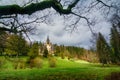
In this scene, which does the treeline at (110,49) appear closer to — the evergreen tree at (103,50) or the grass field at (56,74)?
the evergreen tree at (103,50)

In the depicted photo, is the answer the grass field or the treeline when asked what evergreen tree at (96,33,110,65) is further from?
the grass field

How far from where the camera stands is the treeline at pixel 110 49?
93.9 metres

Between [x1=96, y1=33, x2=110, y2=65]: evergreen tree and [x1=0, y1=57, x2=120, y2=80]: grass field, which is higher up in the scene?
[x1=96, y1=33, x2=110, y2=65]: evergreen tree

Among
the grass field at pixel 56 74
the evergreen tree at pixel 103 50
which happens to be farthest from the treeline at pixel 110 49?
the grass field at pixel 56 74

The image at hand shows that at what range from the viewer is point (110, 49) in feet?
324

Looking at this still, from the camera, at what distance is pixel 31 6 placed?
13.2 m

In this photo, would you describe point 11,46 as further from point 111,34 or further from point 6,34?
point 111,34

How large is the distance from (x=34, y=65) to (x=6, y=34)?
215 ft

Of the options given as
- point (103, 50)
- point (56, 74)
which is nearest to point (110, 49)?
point (103, 50)

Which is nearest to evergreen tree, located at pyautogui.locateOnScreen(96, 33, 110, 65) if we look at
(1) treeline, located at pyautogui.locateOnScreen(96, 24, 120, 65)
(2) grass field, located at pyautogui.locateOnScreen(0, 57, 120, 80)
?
(1) treeline, located at pyautogui.locateOnScreen(96, 24, 120, 65)

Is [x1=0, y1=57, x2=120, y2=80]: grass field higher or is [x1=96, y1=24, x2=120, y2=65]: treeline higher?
[x1=96, y1=24, x2=120, y2=65]: treeline

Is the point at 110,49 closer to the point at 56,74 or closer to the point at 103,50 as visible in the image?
the point at 103,50

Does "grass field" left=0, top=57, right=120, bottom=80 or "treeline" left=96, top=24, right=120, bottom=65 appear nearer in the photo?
"grass field" left=0, top=57, right=120, bottom=80

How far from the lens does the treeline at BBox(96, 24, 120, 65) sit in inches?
3696
